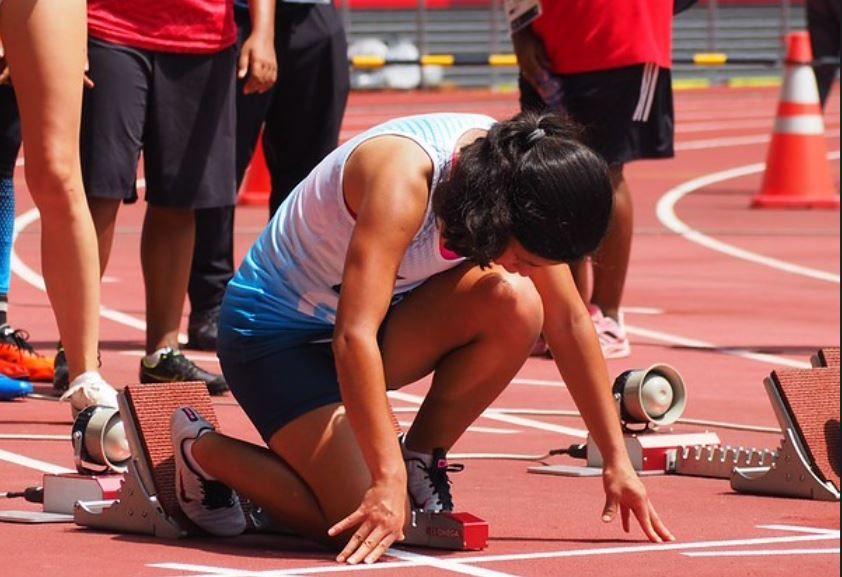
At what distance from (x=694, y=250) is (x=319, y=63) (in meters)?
5.16

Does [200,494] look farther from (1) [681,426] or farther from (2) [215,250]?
(2) [215,250]

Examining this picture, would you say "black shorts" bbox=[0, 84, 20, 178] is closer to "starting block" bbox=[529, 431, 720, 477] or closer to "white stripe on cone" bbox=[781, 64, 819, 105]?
"starting block" bbox=[529, 431, 720, 477]

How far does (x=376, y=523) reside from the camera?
491 centimetres

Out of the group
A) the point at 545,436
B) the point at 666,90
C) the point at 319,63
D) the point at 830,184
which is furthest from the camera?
the point at 830,184

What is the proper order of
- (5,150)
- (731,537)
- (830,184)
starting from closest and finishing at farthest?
(731,537) → (5,150) → (830,184)

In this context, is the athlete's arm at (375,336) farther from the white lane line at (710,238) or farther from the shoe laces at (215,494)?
the white lane line at (710,238)

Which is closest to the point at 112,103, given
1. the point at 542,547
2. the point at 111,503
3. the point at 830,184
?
the point at 111,503

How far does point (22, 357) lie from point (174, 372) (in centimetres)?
68

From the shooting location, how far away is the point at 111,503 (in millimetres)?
5492

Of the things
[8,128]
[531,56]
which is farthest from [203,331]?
[531,56]

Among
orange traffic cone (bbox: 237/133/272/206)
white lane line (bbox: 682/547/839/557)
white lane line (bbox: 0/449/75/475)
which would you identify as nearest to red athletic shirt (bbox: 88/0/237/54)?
white lane line (bbox: 0/449/75/475)

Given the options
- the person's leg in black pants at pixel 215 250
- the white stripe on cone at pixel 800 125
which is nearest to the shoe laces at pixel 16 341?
the person's leg in black pants at pixel 215 250

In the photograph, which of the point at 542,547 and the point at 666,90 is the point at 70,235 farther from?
the point at 666,90

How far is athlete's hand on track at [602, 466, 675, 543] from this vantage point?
529cm
